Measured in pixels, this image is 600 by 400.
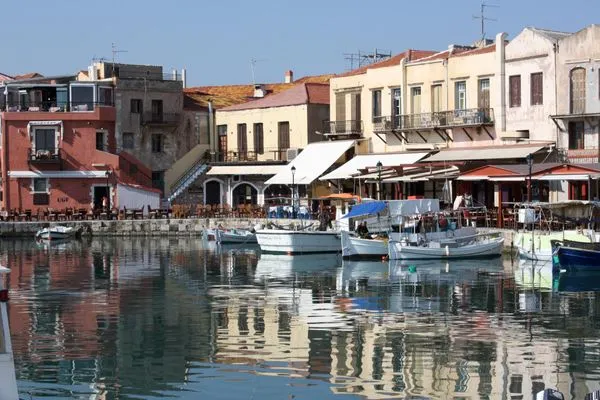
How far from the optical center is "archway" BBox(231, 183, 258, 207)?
6712cm

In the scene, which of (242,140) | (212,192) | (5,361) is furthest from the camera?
(242,140)

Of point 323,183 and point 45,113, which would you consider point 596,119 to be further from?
point 45,113

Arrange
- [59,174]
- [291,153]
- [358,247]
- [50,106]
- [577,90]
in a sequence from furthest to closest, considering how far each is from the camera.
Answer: [50,106] < [59,174] < [291,153] < [577,90] < [358,247]

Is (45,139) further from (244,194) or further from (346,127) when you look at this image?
(346,127)

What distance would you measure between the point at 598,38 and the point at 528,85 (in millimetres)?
4203

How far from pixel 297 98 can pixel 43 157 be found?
14.6 meters

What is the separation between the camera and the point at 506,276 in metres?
37.6

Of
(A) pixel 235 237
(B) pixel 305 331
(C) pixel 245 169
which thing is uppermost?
(C) pixel 245 169

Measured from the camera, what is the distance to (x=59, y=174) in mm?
65375

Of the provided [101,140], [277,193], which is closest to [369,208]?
[277,193]

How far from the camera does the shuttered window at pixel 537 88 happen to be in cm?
5107

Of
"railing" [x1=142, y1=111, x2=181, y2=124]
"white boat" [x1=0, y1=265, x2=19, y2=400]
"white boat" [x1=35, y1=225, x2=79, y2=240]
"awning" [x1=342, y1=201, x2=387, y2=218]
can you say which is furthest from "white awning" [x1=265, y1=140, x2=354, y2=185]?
"white boat" [x1=0, y1=265, x2=19, y2=400]

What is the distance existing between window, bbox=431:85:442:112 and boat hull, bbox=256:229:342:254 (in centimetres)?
1154

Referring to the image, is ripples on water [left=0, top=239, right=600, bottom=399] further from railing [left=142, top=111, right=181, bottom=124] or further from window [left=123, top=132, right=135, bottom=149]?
railing [left=142, top=111, right=181, bottom=124]
